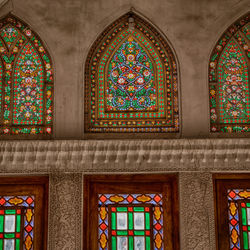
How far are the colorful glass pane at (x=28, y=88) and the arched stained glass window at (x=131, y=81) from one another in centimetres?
44

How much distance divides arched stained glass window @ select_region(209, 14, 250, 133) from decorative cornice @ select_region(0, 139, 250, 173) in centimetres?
26

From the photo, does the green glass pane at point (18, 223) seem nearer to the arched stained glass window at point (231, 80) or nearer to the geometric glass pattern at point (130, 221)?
the geometric glass pattern at point (130, 221)

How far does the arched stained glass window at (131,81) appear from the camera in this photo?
10.6 feet

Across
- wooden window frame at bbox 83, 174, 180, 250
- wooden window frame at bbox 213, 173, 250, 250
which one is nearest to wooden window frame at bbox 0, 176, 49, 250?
wooden window frame at bbox 83, 174, 180, 250

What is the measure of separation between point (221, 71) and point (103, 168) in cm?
140

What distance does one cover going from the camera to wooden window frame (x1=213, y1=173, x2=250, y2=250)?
121 inches

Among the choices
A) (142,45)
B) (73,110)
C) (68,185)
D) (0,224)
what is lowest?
(0,224)

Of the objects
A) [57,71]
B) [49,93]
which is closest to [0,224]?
[49,93]

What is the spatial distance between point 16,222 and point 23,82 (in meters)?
1.24

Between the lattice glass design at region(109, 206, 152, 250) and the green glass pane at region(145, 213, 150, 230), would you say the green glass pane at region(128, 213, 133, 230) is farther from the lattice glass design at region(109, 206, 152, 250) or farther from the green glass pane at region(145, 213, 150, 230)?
the green glass pane at region(145, 213, 150, 230)

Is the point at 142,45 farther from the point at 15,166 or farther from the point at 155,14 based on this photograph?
the point at 15,166

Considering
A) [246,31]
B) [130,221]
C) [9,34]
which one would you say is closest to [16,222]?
[130,221]

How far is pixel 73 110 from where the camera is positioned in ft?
10.4

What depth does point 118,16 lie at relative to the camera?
3270 millimetres
